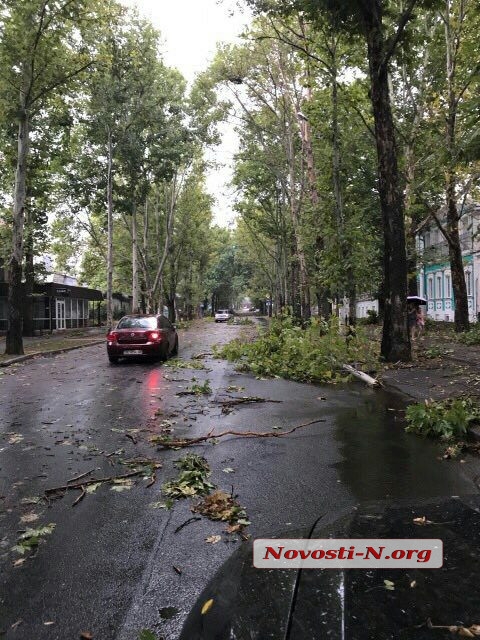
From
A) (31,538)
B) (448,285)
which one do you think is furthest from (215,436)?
(448,285)

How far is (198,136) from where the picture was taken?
31703mm

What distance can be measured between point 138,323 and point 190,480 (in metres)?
12.0

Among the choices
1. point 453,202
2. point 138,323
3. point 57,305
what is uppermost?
point 453,202

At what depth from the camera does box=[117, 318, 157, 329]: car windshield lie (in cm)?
1628

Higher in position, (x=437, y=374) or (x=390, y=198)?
(x=390, y=198)

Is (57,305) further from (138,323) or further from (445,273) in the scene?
(445,273)

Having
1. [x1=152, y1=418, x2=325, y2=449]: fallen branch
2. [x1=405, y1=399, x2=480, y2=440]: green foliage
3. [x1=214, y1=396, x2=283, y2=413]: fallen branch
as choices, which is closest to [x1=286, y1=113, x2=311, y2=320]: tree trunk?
[x1=214, y1=396, x2=283, y2=413]: fallen branch

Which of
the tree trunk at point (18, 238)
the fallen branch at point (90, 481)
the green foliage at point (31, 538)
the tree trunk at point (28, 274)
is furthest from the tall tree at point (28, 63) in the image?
the green foliage at point (31, 538)

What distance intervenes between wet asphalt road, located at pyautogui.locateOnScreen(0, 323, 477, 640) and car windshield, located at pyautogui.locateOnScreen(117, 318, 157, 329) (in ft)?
19.9

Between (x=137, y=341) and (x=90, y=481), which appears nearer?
(x=90, y=481)

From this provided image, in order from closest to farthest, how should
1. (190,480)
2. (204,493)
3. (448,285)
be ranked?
(204,493), (190,480), (448,285)

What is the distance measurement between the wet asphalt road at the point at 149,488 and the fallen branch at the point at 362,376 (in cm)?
83

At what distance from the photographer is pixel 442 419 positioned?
659cm

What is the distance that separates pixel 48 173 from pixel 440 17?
20657mm
